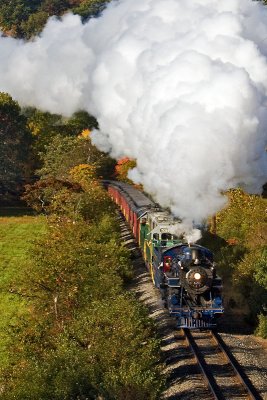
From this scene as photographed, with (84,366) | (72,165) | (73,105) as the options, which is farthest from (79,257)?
(72,165)

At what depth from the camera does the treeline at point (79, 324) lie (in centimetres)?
1420

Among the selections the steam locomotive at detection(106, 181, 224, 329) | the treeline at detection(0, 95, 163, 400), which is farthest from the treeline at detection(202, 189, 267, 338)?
the treeline at detection(0, 95, 163, 400)

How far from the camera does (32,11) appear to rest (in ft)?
451

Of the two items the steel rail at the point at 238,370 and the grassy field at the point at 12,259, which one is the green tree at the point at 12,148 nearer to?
the grassy field at the point at 12,259

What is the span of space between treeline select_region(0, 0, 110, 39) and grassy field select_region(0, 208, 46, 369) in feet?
220

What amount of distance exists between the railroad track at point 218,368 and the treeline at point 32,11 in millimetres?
106837

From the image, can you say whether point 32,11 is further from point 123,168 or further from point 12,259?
point 12,259

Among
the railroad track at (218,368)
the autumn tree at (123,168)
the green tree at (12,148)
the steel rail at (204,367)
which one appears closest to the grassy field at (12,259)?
the green tree at (12,148)

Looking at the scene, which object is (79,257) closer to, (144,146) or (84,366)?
(144,146)

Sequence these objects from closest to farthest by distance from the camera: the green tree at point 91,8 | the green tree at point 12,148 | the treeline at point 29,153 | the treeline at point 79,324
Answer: the treeline at point 79,324 < the treeline at point 29,153 < the green tree at point 12,148 < the green tree at point 91,8

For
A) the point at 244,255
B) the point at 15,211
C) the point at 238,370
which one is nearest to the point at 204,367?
the point at 238,370

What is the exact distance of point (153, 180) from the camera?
2478cm

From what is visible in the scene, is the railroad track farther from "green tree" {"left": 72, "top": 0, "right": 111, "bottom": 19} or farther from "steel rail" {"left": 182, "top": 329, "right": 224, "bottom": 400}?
"green tree" {"left": 72, "top": 0, "right": 111, "bottom": 19}

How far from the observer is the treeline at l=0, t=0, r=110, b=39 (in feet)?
402
